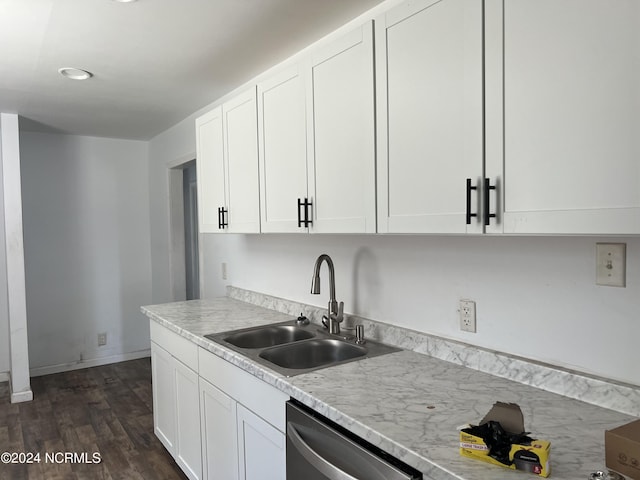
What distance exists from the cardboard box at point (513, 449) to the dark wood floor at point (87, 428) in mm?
2119

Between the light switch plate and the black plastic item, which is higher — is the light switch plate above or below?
above

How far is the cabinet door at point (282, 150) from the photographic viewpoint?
1989 mm

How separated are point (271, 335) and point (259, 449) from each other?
0.73 m

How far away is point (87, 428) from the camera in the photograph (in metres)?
3.26

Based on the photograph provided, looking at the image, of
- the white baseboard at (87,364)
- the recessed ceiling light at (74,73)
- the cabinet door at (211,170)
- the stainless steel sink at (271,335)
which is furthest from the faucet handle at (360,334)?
the white baseboard at (87,364)

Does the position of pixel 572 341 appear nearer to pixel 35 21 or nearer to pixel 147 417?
pixel 35 21

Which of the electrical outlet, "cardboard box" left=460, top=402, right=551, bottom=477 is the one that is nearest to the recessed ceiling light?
the electrical outlet

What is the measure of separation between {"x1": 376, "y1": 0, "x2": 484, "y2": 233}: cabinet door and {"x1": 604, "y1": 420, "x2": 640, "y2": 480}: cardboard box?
22.4 inches

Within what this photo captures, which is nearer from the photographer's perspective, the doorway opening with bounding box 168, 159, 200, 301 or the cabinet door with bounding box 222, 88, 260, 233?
the cabinet door with bounding box 222, 88, 260, 233

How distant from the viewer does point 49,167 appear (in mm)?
4438

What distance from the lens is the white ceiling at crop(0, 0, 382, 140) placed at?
6.50 ft

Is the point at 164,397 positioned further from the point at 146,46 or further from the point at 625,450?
the point at 625,450

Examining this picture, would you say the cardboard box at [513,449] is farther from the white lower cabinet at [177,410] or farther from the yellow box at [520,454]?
the white lower cabinet at [177,410]

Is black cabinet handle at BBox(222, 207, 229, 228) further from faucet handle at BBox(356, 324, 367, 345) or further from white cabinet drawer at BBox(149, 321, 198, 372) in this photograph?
faucet handle at BBox(356, 324, 367, 345)
